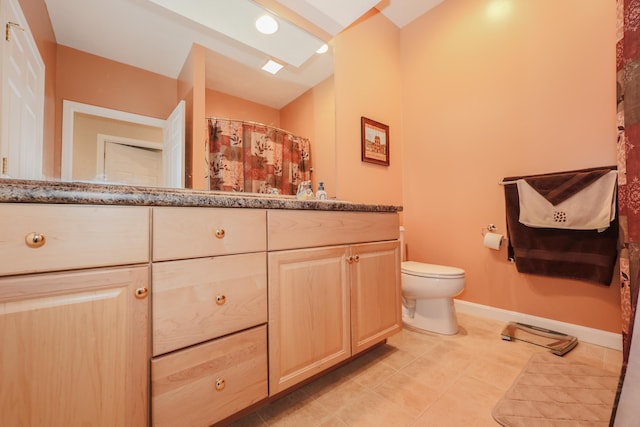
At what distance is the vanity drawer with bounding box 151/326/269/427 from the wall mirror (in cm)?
81

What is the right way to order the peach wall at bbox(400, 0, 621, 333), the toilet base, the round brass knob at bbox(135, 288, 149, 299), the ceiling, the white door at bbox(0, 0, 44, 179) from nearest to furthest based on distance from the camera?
the round brass knob at bbox(135, 288, 149, 299)
the white door at bbox(0, 0, 44, 179)
the ceiling
the peach wall at bbox(400, 0, 621, 333)
the toilet base

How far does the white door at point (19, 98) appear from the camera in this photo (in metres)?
0.87

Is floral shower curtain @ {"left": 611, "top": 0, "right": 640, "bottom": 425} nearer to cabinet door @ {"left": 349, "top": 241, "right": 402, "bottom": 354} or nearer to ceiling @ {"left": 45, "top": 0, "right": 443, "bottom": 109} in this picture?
cabinet door @ {"left": 349, "top": 241, "right": 402, "bottom": 354}

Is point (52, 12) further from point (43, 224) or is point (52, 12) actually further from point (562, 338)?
point (562, 338)

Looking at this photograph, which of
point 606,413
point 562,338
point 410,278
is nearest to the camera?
point 606,413

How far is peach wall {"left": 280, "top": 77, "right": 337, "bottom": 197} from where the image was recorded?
1754 mm

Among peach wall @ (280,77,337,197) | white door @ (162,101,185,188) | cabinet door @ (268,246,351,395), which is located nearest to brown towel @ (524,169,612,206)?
peach wall @ (280,77,337,197)

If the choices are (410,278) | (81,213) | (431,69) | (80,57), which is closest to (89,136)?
(80,57)

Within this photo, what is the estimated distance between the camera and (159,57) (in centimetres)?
124

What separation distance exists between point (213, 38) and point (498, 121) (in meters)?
2.02

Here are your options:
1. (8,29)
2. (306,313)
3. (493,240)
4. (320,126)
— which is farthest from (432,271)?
(8,29)

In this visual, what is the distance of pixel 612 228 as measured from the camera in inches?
57.2

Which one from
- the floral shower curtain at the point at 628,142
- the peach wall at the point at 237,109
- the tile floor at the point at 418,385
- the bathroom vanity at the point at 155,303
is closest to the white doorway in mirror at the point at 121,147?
the peach wall at the point at 237,109

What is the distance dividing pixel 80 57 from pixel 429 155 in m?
2.33
